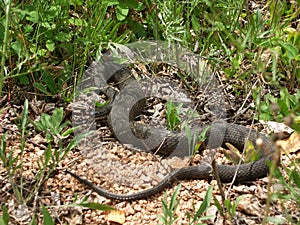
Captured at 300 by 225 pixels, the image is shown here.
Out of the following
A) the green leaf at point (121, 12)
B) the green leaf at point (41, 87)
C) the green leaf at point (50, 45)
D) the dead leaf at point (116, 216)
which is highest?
the green leaf at point (121, 12)

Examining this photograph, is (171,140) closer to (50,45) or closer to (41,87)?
(41,87)

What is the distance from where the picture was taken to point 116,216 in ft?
13.4

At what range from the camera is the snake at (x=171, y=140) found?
4.45 meters

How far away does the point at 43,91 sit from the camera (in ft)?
15.7

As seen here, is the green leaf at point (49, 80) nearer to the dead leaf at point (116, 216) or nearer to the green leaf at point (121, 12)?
the green leaf at point (121, 12)

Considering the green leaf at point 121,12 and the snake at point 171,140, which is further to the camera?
the green leaf at point 121,12

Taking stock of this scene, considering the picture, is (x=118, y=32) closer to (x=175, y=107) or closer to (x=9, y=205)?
(x=175, y=107)

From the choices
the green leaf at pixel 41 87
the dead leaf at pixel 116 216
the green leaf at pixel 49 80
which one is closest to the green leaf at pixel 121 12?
the green leaf at pixel 49 80

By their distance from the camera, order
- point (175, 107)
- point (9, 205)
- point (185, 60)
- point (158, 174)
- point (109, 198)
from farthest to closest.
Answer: point (185, 60)
point (175, 107)
point (158, 174)
point (109, 198)
point (9, 205)

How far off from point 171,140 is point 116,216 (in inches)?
45.0

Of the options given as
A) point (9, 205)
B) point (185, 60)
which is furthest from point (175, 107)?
point (9, 205)

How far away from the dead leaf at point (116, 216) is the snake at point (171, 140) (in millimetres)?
152

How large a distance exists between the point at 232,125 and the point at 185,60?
2.77ft

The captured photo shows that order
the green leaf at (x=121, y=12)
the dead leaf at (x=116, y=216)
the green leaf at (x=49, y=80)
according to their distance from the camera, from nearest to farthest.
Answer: the dead leaf at (x=116, y=216) → the green leaf at (x=49, y=80) → the green leaf at (x=121, y=12)
